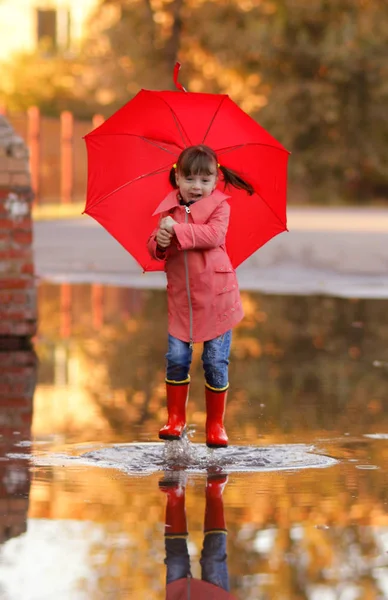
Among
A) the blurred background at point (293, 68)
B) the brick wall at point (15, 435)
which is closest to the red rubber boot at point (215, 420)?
the brick wall at point (15, 435)

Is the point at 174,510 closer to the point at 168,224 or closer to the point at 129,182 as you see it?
the point at 168,224

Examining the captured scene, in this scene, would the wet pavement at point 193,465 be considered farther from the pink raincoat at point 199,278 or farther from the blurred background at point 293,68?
the blurred background at point 293,68

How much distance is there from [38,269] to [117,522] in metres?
→ 12.5

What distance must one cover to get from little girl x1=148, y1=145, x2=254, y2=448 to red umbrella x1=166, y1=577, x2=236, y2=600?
2.19 m

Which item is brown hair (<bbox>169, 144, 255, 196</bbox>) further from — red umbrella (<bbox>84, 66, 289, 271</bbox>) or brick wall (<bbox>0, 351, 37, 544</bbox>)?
brick wall (<bbox>0, 351, 37, 544</bbox>)

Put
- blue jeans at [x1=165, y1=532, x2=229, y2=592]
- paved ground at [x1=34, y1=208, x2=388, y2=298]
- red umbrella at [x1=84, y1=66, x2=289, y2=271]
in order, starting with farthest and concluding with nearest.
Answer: paved ground at [x1=34, y1=208, x2=388, y2=298] → red umbrella at [x1=84, y1=66, x2=289, y2=271] → blue jeans at [x1=165, y1=532, x2=229, y2=592]

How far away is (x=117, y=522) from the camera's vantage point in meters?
5.48

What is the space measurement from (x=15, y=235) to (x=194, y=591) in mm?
6285

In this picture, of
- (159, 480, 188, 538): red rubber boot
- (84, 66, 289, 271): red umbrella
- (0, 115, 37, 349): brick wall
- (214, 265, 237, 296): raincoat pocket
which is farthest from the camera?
(0, 115, 37, 349): brick wall

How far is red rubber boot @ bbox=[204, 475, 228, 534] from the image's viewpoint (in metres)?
5.48

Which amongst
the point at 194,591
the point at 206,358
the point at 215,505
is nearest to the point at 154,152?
the point at 206,358

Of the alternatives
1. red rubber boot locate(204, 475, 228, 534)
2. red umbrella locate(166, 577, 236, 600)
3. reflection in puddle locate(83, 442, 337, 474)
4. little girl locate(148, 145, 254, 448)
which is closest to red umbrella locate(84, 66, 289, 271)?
little girl locate(148, 145, 254, 448)

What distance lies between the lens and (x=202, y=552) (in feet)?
16.8

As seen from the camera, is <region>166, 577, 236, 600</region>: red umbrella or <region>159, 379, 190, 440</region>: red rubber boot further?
<region>159, 379, 190, 440</region>: red rubber boot
